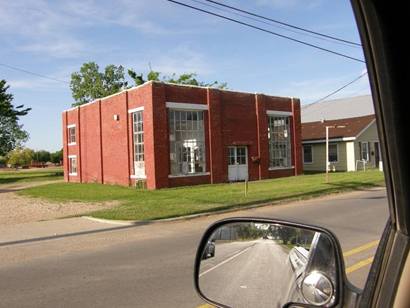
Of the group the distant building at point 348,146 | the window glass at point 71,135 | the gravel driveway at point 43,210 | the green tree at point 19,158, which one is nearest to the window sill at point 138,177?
the gravel driveway at point 43,210

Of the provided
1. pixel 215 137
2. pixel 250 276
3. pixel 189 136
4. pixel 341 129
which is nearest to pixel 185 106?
pixel 189 136

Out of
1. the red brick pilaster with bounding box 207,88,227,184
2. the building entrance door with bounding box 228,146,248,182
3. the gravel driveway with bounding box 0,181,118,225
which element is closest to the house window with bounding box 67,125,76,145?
the red brick pilaster with bounding box 207,88,227,184

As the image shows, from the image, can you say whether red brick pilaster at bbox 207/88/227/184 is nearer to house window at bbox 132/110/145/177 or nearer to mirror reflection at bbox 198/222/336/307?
house window at bbox 132/110/145/177

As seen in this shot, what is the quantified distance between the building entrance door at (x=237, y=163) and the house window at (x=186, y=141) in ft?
7.44

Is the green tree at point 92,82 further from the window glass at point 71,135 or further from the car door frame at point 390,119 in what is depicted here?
the car door frame at point 390,119

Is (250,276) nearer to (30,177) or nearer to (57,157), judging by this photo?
(30,177)

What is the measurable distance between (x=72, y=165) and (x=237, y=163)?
16.6 m

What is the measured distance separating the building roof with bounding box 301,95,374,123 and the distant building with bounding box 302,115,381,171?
128cm

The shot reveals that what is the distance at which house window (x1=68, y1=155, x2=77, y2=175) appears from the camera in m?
40.3

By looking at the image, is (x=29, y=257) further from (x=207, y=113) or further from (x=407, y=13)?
(x=207, y=113)

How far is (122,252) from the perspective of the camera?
9.49m

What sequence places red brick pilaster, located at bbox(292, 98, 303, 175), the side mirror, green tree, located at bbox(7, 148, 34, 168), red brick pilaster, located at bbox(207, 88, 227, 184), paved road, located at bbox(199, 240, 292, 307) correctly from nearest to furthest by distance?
the side mirror, paved road, located at bbox(199, 240, 292, 307), red brick pilaster, located at bbox(207, 88, 227, 184), red brick pilaster, located at bbox(292, 98, 303, 175), green tree, located at bbox(7, 148, 34, 168)

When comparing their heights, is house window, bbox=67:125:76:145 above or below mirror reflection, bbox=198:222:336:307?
above

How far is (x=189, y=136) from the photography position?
93.0 feet
